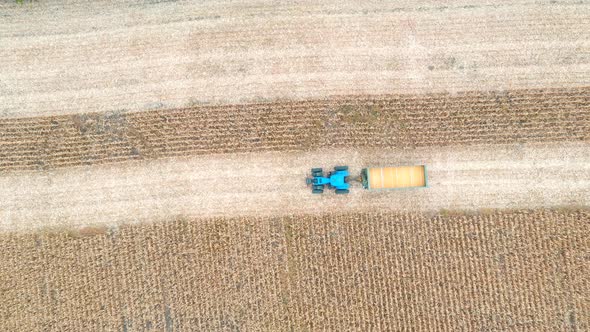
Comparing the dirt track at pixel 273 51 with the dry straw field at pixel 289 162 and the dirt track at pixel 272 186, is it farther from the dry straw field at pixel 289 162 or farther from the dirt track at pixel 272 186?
the dirt track at pixel 272 186

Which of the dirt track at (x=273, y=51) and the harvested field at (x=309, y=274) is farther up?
the dirt track at (x=273, y=51)

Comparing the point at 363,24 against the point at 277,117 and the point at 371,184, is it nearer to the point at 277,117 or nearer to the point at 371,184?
the point at 277,117

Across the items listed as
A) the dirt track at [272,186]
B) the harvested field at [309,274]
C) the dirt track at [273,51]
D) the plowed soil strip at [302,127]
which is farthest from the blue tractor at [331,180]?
the dirt track at [273,51]

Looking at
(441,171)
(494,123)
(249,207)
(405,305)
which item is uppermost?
(494,123)

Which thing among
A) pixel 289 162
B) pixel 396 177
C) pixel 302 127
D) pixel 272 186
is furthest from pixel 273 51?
pixel 396 177

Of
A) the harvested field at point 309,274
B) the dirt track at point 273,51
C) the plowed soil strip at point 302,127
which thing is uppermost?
the dirt track at point 273,51

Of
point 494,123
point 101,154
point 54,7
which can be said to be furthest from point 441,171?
point 54,7

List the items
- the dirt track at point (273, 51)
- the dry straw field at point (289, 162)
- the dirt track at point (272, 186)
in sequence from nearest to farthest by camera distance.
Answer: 1. the dry straw field at point (289, 162)
2. the dirt track at point (272, 186)
3. the dirt track at point (273, 51)
